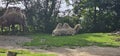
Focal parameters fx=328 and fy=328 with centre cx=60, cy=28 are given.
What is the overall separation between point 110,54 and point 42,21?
1626 centimetres

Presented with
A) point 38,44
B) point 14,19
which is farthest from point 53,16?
point 38,44

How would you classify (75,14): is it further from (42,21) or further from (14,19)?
(14,19)

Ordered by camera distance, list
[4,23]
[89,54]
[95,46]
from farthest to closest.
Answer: [4,23] < [95,46] < [89,54]

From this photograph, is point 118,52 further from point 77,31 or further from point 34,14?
point 34,14

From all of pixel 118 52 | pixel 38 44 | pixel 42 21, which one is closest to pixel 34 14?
pixel 42 21

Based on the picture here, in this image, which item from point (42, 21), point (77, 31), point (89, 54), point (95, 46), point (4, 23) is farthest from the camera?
point (42, 21)

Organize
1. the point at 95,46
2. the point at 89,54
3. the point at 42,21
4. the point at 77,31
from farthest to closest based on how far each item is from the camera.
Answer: the point at 42,21
the point at 77,31
the point at 95,46
the point at 89,54

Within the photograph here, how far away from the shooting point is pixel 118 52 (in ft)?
48.5

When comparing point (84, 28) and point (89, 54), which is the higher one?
point (89, 54)

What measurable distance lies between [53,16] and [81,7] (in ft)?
9.79

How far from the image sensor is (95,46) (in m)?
16.7

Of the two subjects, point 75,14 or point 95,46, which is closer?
point 95,46

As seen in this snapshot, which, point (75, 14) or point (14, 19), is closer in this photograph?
point (14, 19)

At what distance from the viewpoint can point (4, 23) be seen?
80.7 ft
